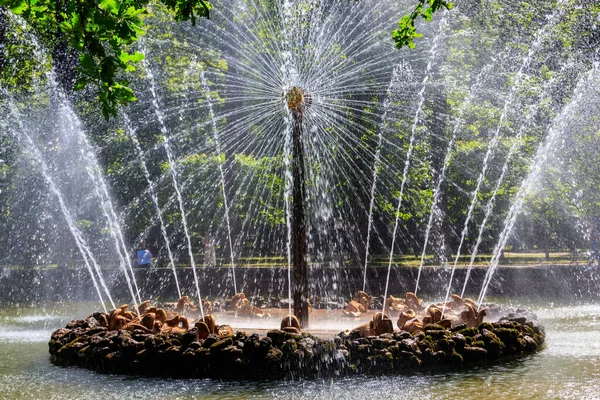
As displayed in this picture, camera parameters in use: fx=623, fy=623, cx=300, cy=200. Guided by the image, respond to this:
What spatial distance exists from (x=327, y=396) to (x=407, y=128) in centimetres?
1435

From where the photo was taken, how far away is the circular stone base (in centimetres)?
757

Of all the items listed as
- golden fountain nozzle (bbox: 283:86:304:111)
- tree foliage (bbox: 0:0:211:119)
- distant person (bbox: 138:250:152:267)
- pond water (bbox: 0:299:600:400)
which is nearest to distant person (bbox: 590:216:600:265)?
pond water (bbox: 0:299:600:400)

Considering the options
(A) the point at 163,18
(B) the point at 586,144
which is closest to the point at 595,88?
(B) the point at 586,144

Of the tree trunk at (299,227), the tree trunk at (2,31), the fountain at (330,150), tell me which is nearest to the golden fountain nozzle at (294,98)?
the tree trunk at (299,227)

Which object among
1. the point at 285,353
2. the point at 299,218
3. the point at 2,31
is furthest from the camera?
the point at 2,31

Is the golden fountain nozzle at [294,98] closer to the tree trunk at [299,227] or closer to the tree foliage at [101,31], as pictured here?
the tree trunk at [299,227]

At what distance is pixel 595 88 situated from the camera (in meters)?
21.4

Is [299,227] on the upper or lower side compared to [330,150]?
lower

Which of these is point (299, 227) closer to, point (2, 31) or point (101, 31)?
point (101, 31)

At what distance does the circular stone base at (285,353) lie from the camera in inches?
298

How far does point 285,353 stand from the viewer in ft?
24.9

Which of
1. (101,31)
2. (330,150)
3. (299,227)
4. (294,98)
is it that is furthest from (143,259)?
(101,31)

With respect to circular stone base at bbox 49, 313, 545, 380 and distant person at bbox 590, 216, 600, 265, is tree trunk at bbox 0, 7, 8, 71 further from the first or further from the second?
distant person at bbox 590, 216, 600, 265

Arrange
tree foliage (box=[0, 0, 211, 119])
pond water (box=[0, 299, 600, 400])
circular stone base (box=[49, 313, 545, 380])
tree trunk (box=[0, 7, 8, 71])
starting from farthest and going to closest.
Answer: tree trunk (box=[0, 7, 8, 71]), circular stone base (box=[49, 313, 545, 380]), pond water (box=[0, 299, 600, 400]), tree foliage (box=[0, 0, 211, 119])
